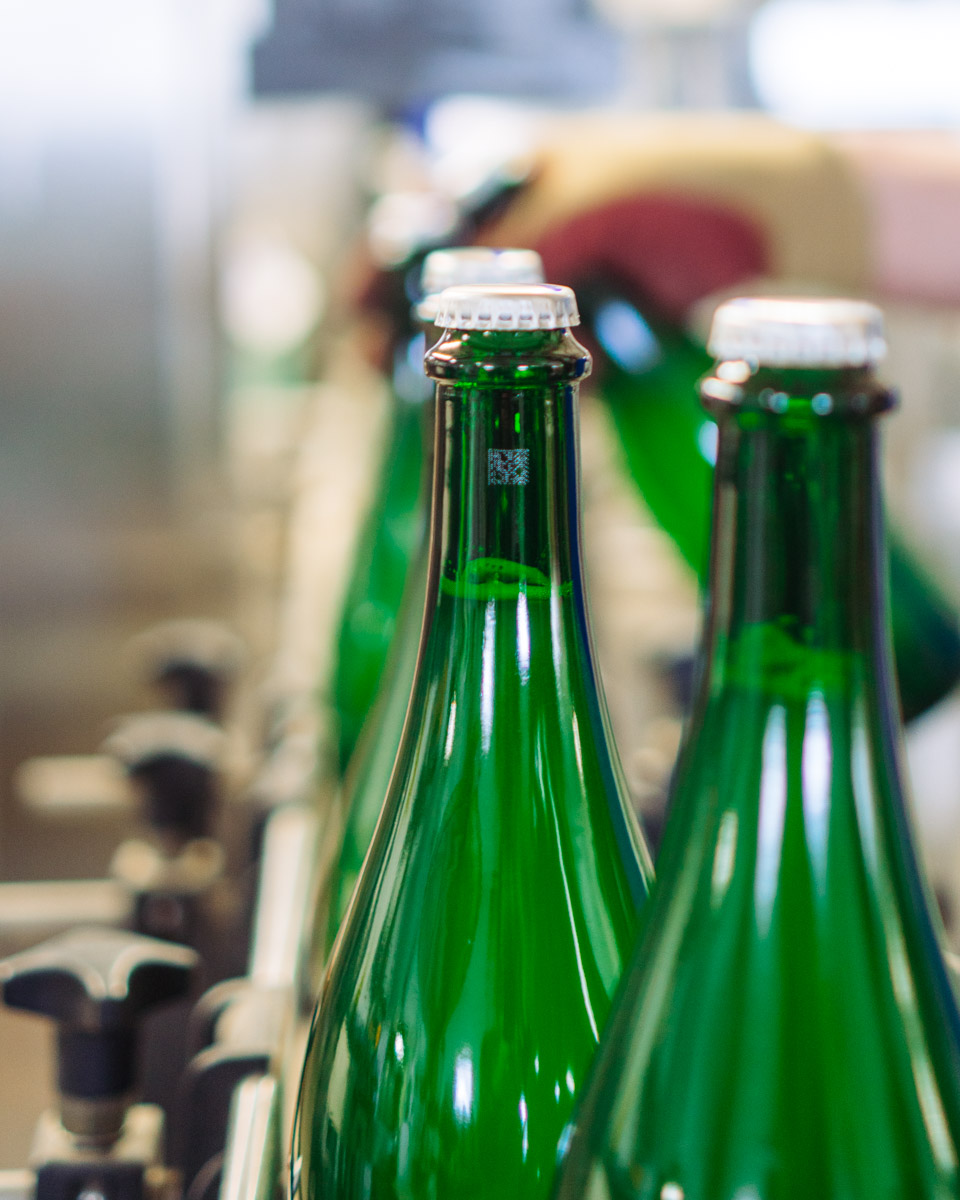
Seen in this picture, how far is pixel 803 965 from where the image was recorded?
0.23 metres

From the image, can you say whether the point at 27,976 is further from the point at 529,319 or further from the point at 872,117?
the point at 872,117

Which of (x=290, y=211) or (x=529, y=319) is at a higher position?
(x=290, y=211)

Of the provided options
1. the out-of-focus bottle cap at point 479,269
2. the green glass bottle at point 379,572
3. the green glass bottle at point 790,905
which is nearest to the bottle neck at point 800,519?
the green glass bottle at point 790,905

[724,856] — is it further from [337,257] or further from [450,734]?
[337,257]

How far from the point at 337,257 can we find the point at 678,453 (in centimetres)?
271

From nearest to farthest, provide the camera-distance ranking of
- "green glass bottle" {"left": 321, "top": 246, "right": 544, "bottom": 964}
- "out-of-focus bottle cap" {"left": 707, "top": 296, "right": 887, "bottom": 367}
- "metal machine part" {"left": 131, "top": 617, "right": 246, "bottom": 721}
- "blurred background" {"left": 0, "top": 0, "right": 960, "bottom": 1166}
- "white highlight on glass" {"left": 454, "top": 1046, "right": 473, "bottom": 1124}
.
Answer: "out-of-focus bottle cap" {"left": 707, "top": 296, "right": 887, "bottom": 367}
"white highlight on glass" {"left": 454, "top": 1046, "right": 473, "bottom": 1124}
"green glass bottle" {"left": 321, "top": 246, "right": 544, "bottom": 964}
"blurred background" {"left": 0, "top": 0, "right": 960, "bottom": 1166}
"metal machine part" {"left": 131, "top": 617, "right": 246, "bottom": 721}

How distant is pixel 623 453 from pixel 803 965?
42 centimetres

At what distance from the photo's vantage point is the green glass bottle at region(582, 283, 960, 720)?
51cm

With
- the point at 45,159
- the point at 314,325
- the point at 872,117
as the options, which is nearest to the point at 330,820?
the point at 45,159

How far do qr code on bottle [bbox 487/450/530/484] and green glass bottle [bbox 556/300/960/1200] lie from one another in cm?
5

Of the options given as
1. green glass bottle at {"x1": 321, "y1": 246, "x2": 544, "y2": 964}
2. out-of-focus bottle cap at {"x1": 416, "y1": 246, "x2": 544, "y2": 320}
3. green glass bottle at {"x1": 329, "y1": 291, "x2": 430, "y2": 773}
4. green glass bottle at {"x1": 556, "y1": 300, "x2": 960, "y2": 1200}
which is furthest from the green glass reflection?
green glass bottle at {"x1": 556, "y1": 300, "x2": 960, "y2": 1200}

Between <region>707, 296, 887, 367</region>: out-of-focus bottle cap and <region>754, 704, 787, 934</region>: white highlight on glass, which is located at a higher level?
<region>707, 296, 887, 367</region>: out-of-focus bottle cap

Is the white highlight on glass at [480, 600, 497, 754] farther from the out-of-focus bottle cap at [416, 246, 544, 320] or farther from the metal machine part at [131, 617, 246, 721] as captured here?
the metal machine part at [131, 617, 246, 721]

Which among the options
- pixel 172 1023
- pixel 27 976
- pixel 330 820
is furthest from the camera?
pixel 330 820
